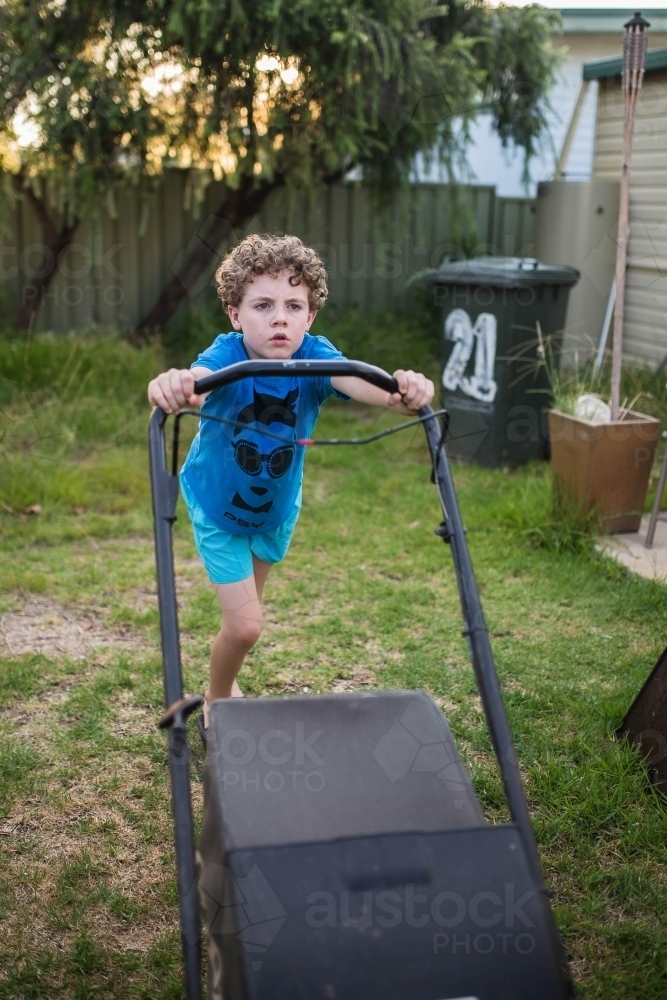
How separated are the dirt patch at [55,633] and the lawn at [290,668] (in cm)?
1

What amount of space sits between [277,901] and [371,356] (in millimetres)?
6340

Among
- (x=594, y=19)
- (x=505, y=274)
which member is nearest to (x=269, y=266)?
(x=505, y=274)

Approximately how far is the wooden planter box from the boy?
207 centimetres

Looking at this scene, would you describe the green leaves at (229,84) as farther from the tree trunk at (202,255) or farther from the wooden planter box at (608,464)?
the wooden planter box at (608,464)

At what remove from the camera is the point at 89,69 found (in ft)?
19.5

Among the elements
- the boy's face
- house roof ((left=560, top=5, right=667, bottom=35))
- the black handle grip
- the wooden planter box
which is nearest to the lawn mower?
the black handle grip

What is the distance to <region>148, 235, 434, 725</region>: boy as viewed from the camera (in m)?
2.30

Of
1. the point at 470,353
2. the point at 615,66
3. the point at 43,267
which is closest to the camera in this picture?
the point at 470,353

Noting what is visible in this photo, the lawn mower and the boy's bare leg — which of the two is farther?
the boy's bare leg

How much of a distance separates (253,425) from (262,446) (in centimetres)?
13

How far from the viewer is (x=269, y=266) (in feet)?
7.50

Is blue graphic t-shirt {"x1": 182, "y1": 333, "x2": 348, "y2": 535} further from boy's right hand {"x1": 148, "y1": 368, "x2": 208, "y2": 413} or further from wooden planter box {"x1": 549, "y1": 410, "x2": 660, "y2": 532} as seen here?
wooden planter box {"x1": 549, "y1": 410, "x2": 660, "y2": 532}

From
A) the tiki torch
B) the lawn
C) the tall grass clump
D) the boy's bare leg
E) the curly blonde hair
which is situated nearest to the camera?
the lawn

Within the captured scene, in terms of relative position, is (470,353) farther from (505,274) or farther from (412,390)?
(412,390)
